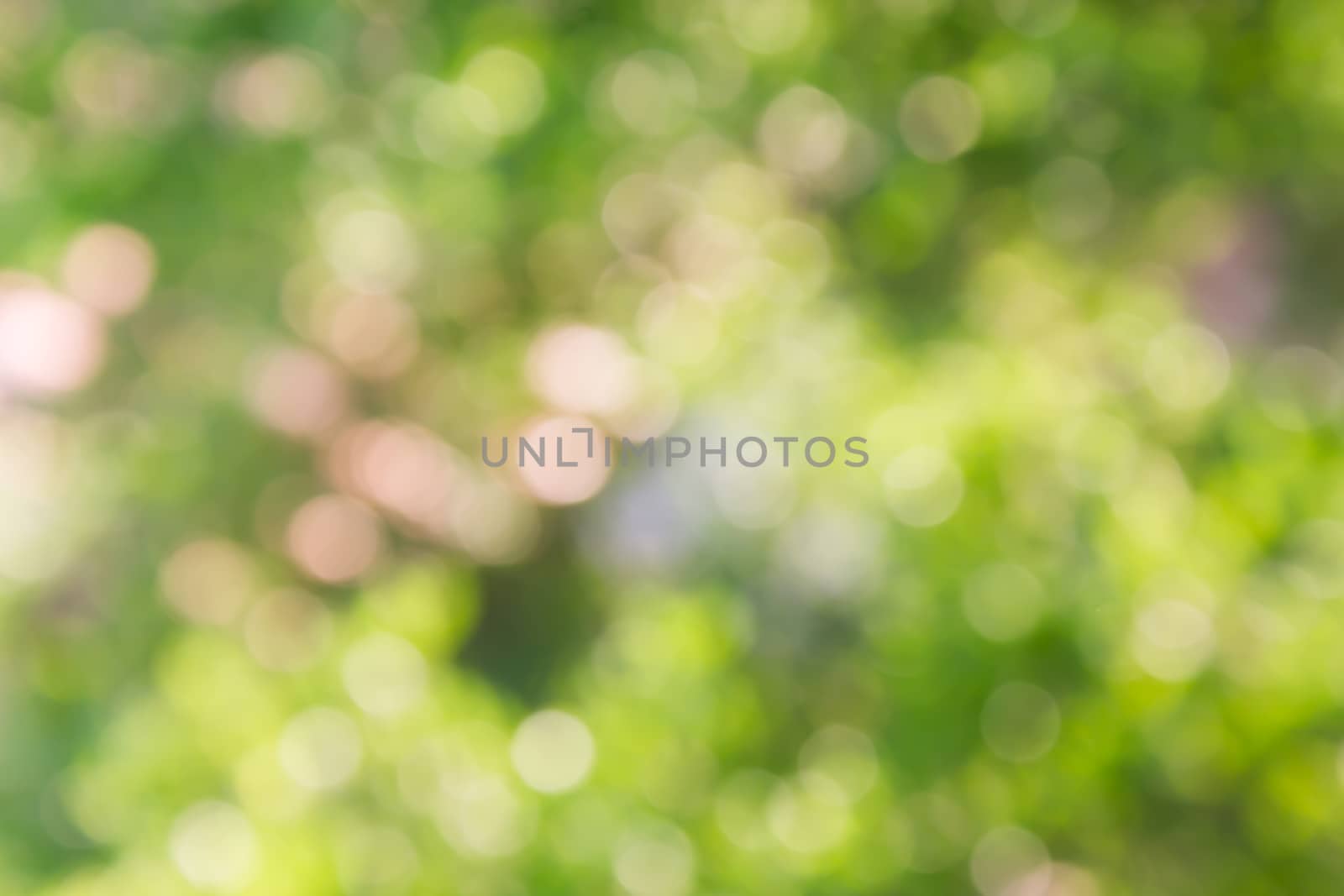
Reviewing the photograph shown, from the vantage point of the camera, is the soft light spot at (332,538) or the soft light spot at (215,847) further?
the soft light spot at (332,538)

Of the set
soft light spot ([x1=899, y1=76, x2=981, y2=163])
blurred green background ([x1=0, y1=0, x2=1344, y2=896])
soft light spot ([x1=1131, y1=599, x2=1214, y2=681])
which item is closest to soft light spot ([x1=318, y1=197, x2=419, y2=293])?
blurred green background ([x1=0, y1=0, x2=1344, y2=896])

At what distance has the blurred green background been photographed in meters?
0.62

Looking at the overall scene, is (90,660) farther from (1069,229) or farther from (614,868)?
(1069,229)

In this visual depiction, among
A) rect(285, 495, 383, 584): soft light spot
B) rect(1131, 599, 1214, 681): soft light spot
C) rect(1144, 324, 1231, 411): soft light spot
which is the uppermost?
rect(1144, 324, 1231, 411): soft light spot

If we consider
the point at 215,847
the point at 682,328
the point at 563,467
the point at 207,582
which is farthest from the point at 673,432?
the point at 207,582

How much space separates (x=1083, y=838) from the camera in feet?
2.14

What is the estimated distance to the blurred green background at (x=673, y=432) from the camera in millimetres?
617

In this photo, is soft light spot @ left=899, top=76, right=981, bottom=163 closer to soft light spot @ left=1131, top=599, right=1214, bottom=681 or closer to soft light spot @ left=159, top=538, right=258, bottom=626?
soft light spot @ left=1131, top=599, right=1214, bottom=681

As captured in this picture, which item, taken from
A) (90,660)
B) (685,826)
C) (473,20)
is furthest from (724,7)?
(90,660)

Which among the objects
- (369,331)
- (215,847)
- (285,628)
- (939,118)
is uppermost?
(939,118)

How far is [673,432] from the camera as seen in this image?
2.94ft

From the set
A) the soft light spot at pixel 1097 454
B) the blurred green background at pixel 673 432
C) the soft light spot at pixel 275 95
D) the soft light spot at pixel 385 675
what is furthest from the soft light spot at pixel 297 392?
the soft light spot at pixel 1097 454

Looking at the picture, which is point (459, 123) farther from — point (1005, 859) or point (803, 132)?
point (1005, 859)

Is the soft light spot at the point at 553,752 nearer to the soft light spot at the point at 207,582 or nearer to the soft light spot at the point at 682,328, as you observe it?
the soft light spot at the point at 682,328
